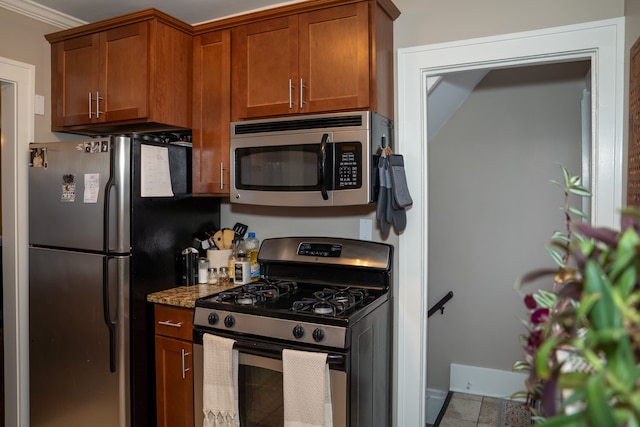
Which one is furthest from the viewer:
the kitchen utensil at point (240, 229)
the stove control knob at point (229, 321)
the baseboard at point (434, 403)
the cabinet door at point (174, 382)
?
the baseboard at point (434, 403)

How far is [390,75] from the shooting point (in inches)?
89.0

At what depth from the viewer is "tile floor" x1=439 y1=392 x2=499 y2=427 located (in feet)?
10.0

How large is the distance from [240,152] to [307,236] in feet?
2.02

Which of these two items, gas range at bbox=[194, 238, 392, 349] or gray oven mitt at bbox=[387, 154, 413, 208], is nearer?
gas range at bbox=[194, 238, 392, 349]

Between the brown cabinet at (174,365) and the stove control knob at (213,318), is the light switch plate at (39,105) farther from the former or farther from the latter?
the stove control knob at (213,318)

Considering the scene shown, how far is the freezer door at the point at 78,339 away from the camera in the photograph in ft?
7.46

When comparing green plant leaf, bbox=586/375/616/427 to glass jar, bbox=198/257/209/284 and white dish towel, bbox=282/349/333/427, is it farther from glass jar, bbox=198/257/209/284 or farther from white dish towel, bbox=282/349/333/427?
glass jar, bbox=198/257/209/284

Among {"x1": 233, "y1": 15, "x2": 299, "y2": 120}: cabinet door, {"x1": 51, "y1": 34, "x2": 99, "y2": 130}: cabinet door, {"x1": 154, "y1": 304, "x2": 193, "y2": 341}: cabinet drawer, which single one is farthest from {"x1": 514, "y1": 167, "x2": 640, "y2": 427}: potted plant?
{"x1": 51, "y1": 34, "x2": 99, "y2": 130}: cabinet door

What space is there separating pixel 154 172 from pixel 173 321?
30.8 inches

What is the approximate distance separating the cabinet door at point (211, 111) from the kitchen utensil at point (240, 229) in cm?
37

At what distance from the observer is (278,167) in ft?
7.50

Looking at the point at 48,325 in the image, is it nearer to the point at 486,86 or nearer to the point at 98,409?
the point at 98,409

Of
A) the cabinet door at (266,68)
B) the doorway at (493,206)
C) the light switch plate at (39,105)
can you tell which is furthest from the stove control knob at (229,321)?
the doorway at (493,206)

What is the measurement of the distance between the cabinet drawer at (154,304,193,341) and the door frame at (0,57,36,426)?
923mm
